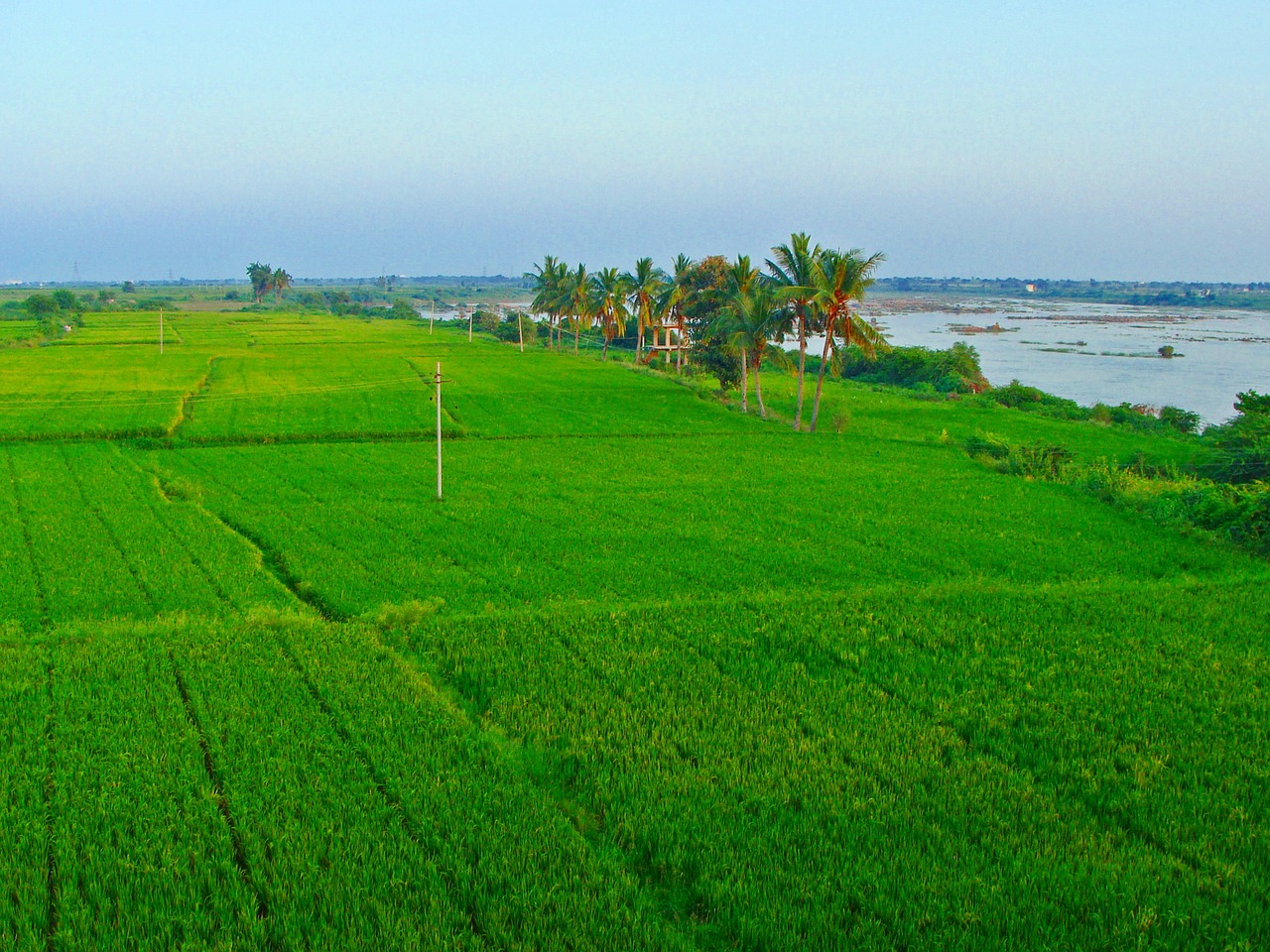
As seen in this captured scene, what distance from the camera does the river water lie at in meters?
63.6

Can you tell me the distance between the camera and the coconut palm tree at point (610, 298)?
6222 centimetres

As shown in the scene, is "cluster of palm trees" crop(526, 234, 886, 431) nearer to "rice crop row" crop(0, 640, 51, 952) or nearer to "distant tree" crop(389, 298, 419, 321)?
"rice crop row" crop(0, 640, 51, 952)

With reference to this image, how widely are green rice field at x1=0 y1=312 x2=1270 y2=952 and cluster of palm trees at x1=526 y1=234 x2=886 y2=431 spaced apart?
12322 mm

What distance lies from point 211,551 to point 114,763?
31.2 ft

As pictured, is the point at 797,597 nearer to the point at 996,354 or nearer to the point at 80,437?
the point at 80,437

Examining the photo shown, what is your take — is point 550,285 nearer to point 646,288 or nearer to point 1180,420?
point 646,288

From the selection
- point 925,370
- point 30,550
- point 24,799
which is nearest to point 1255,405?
point 925,370

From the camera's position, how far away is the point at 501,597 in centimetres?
1570

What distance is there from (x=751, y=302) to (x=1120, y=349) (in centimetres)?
6648

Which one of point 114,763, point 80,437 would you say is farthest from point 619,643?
point 80,437

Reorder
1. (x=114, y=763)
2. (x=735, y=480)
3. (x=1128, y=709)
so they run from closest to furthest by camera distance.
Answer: (x=114, y=763), (x=1128, y=709), (x=735, y=480)

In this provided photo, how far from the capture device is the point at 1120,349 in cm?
9181

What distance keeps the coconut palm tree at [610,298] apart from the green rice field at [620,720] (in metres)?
38.7

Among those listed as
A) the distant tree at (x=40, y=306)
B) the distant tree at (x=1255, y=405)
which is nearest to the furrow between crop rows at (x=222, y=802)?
the distant tree at (x=1255, y=405)
